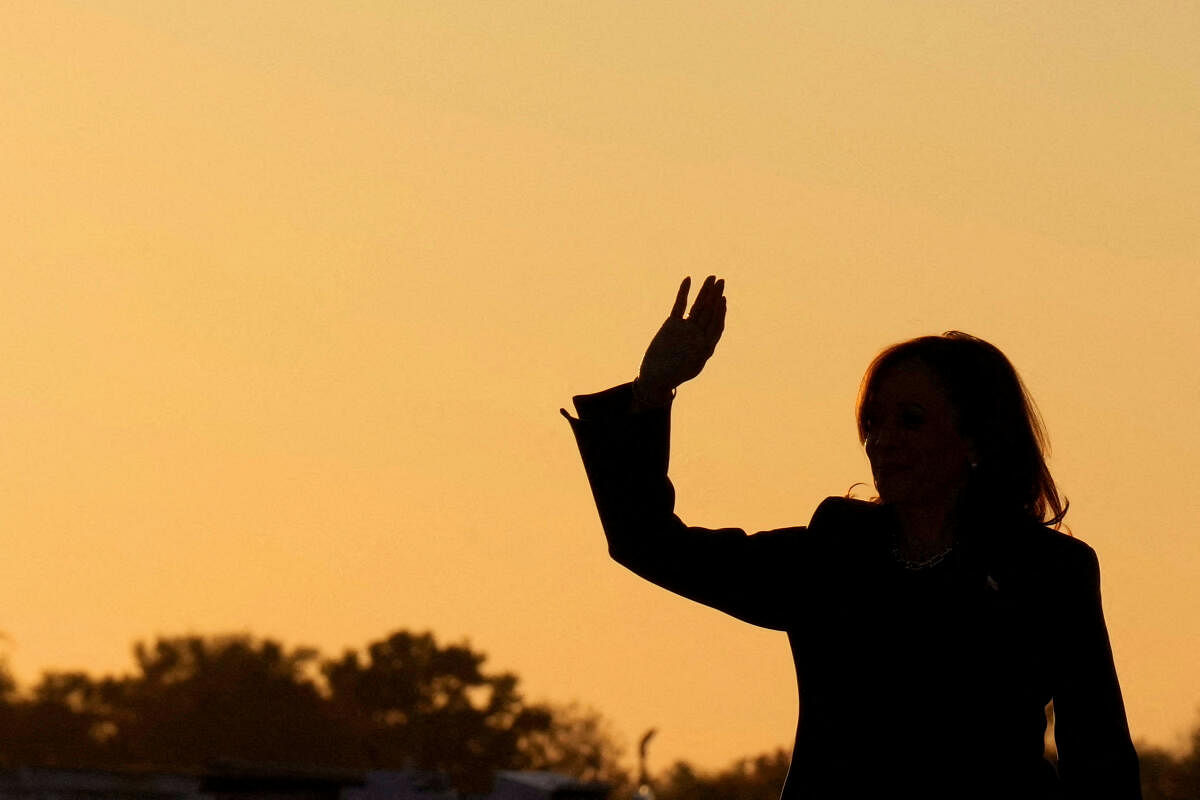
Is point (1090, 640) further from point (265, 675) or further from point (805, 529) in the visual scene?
point (265, 675)

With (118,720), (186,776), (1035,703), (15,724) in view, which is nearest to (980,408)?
(1035,703)

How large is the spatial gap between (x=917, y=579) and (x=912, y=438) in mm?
360

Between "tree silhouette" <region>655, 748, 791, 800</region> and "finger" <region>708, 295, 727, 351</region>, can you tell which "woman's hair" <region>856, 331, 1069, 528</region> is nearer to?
"finger" <region>708, 295, 727, 351</region>

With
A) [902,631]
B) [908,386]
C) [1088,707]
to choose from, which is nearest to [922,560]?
[902,631]

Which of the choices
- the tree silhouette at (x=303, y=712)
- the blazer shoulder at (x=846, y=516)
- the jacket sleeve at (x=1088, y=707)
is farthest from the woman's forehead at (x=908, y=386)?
the tree silhouette at (x=303, y=712)

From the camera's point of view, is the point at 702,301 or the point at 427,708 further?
the point at 427,708

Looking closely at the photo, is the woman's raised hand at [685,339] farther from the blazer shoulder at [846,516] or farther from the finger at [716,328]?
the blazer shoulder at [846,516]

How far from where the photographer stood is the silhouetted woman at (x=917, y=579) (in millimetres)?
6699

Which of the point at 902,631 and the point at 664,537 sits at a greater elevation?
the point at 664,537

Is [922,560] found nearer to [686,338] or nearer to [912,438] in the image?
[912,438]

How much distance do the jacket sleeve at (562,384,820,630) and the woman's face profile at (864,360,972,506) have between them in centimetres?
30

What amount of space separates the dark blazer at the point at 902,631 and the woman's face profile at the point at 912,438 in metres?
0.14

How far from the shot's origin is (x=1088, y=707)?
6.79 metres

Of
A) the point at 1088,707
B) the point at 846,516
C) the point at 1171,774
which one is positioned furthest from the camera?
the point at 1171,774
